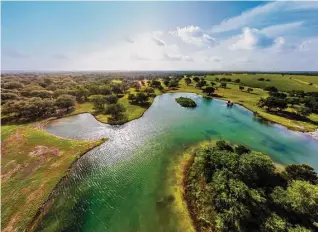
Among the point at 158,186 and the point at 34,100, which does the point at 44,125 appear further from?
the point at 158,186

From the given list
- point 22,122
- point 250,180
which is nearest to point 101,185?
point 250,180

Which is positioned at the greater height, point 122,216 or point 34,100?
point 34,100

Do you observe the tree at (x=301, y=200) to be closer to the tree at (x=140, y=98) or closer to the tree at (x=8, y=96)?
the tree at (x=140, y=98)

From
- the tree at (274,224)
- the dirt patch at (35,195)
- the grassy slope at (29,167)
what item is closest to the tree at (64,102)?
the grassy slope at (29,167)

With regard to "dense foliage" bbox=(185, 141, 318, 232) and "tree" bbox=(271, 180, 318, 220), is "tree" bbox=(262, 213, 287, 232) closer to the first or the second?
"dense foliage" bbox=(185, 141, 318, 232)

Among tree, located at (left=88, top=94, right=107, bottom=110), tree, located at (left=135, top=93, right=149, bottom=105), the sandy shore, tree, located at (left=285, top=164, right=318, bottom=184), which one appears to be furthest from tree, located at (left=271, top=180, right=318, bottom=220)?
tree, located at (left=135, top=93, right=149, bottom=105)

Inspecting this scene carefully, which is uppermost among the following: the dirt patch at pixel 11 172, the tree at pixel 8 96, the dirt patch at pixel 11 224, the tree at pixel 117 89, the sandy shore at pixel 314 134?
the tree at pixel 8 96

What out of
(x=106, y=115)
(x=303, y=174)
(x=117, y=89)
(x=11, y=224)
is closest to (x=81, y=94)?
(x=117, y=89)
